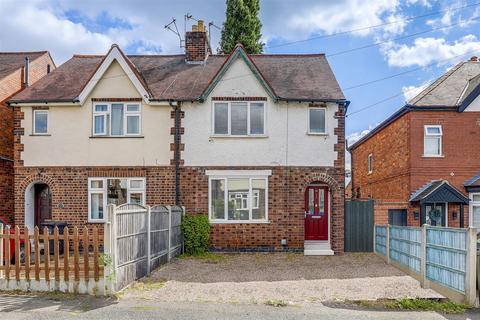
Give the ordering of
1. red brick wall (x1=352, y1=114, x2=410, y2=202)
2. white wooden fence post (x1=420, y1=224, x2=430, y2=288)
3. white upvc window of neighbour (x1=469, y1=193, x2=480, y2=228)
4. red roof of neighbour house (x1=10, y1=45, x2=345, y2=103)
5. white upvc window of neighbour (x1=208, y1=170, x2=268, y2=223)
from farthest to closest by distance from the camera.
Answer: red brick wall (x1=352, y1=114, x2=410, y2=202) < white upvc window of neighbour (x1=469, y1=193, x2=480, y2=228) < red roof of neighbour house (x1=10, y1=45, x2=345, y2=103) < white upvc window of neighbour (x1=208, y1=170, x2=268, y2=223) < white wooden fence post (x1=420, y1=224, x2=430, y2=288)

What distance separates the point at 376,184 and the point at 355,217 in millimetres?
7885

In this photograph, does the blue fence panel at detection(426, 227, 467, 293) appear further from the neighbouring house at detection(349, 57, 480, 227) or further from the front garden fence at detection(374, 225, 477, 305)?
the neighbouring house at detection(349, 57, 480, 227)

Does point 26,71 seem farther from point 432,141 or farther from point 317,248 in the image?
point 432,141

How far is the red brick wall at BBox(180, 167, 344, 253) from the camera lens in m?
15.8

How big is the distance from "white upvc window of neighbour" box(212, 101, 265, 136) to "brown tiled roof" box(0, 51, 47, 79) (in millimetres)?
9348

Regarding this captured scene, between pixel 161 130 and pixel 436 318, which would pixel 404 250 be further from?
pixel 161 130

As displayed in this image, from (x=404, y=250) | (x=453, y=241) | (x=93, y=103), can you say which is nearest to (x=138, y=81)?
(x=93, y=103)

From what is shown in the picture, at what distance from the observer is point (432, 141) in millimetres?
18594

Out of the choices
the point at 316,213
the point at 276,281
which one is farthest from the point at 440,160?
the point at 276,281

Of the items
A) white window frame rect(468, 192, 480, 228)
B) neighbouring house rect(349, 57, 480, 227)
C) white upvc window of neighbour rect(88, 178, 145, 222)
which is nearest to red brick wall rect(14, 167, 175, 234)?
white upvc window of neighbour rect(88, 178, 145, 222)

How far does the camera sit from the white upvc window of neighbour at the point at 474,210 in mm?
18266

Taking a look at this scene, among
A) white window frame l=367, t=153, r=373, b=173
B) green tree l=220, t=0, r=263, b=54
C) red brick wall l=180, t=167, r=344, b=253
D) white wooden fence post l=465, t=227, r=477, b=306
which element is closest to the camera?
white wooden fence post l=465, t=227, r=477, b=306

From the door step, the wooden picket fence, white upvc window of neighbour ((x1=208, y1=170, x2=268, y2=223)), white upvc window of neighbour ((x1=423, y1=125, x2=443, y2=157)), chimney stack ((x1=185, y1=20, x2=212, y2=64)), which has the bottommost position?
the door step

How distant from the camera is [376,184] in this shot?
2352 centimetres
